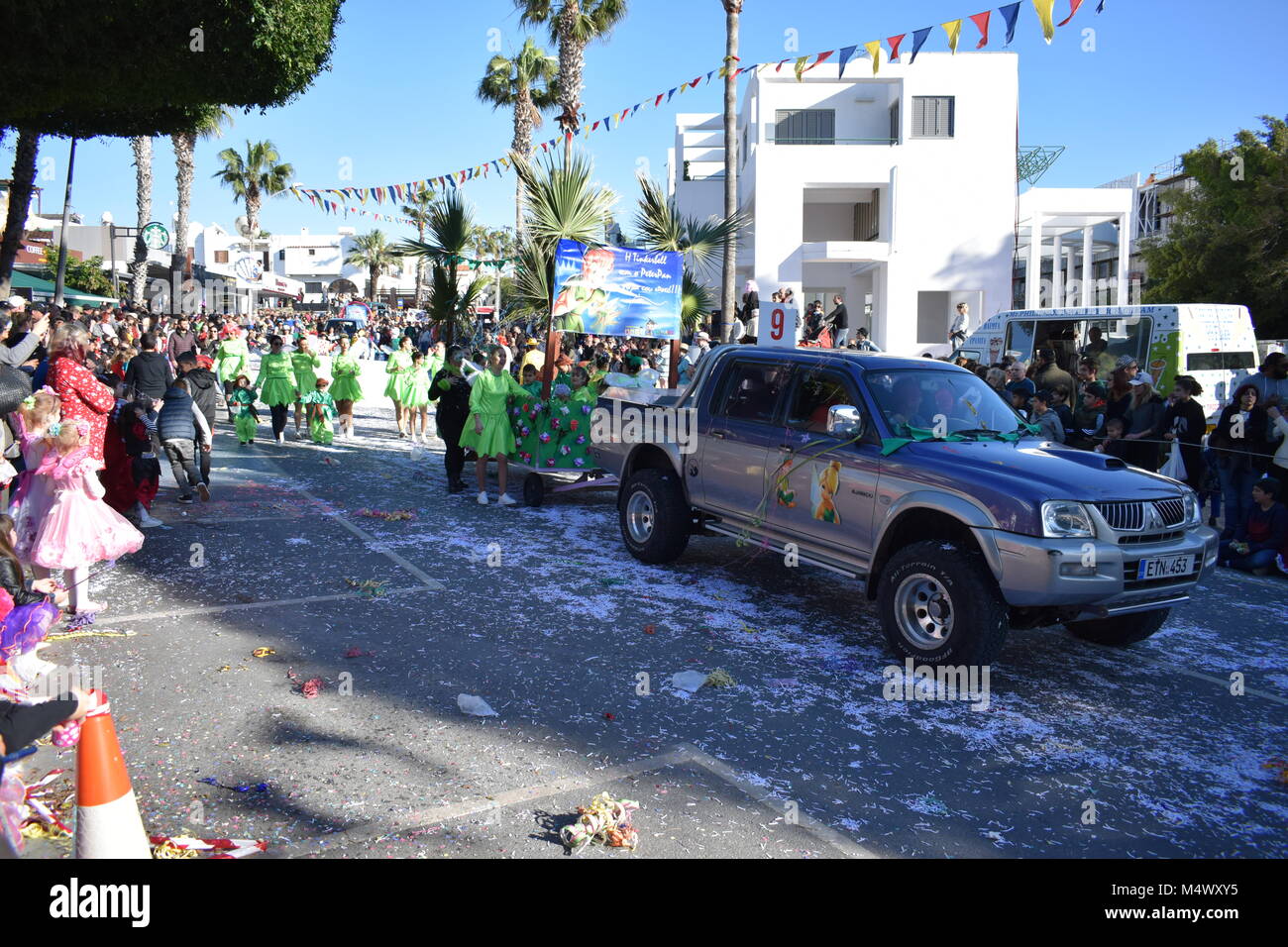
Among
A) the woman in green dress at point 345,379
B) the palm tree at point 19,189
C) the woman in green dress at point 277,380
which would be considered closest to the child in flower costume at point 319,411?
the woman in green dress at point 277,380

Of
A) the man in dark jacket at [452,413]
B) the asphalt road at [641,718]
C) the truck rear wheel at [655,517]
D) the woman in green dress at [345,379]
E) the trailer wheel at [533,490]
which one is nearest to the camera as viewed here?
the asphalt road at [641,718]

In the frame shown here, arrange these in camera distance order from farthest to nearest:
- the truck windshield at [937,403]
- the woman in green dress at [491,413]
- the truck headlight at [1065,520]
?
1. the woman in green dress at [491,413]
2. the truck windshield at [937,403]
3. the truck headlight at [1065,520]

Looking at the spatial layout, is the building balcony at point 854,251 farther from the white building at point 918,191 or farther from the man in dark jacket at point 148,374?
the man in dark jacket at point 148,374

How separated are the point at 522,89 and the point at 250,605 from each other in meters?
29.0

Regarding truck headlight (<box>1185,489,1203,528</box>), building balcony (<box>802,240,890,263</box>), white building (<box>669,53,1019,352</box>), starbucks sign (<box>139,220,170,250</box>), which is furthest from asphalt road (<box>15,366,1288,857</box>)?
white building (<box>669,53,1019,352</box>)

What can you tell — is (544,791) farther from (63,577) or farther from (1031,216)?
(1031,216)

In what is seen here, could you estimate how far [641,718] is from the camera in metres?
4.91

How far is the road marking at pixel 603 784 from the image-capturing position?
370 centimetres

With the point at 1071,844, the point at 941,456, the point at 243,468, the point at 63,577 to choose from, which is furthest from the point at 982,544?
the point at 243,468

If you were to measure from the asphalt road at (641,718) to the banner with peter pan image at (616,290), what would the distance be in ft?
15.5

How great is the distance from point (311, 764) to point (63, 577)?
325 centimetres

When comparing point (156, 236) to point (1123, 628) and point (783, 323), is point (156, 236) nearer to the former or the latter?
point (783, 323)

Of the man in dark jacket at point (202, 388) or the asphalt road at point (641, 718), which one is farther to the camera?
the man in dark jacket at point (202, 388)

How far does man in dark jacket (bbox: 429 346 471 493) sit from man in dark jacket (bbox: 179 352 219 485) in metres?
2.52
